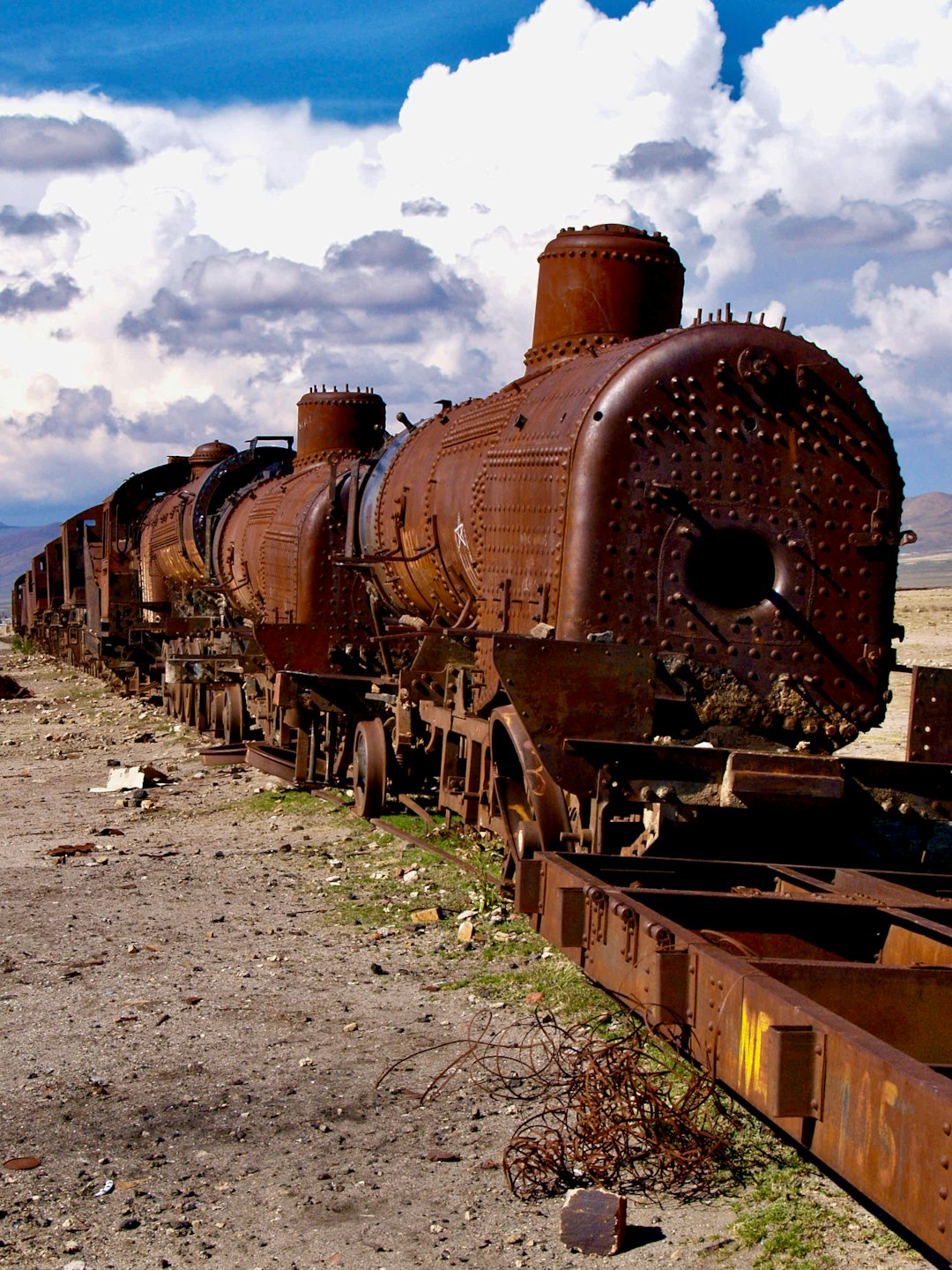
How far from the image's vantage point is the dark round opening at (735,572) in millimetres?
6527

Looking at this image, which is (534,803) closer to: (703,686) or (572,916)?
(703,686)

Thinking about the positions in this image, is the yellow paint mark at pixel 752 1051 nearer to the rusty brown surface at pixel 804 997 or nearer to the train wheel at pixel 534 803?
the rusty brown surface at pixel 804 997

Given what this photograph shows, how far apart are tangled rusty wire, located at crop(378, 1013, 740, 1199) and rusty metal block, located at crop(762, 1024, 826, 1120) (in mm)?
1047

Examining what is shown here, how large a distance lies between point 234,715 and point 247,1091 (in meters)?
11.9

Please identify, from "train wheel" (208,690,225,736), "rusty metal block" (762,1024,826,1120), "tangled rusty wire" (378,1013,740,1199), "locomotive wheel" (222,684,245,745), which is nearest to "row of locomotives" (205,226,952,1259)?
"rusty metal block" (762,1024,826,1120)

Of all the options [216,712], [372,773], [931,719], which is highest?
[931,719]

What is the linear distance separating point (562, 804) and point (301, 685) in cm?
685

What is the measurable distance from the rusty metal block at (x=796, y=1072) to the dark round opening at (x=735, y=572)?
11.2ft

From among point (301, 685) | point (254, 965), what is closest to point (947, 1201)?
point (254, 965)

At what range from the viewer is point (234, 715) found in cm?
1683

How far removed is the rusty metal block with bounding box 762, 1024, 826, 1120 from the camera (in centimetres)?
330

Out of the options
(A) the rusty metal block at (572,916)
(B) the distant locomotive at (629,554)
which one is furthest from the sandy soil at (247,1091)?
(B) the distant locomotive at (629,554)

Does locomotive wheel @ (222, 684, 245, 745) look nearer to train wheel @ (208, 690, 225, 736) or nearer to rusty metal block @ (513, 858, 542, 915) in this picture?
train wheel @ (208, 690, 225, 736)

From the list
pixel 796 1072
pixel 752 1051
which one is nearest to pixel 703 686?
pixel 752 1051
